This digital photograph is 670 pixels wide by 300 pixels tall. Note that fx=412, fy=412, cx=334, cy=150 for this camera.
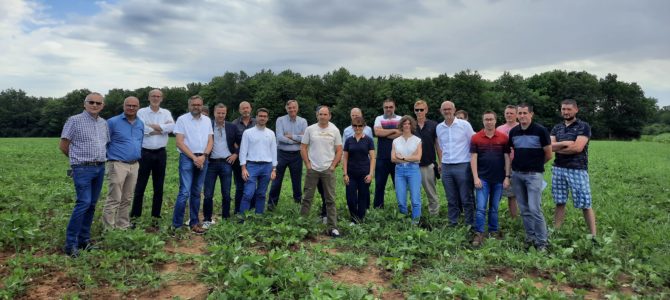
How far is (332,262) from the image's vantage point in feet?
16.4

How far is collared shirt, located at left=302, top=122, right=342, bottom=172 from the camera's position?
259 inches

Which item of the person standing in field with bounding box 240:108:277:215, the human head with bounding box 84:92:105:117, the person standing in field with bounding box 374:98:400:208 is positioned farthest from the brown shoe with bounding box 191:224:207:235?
the person standing in field with bounding box 374:98:400:208

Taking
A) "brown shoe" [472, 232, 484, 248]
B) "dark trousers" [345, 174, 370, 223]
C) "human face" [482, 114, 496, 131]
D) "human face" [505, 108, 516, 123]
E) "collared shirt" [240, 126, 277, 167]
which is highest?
"human face" [505, 108, 516, 123]

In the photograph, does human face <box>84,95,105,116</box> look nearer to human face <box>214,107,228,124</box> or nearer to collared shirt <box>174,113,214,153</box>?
collared shirt <box>174,113,214,153</box>

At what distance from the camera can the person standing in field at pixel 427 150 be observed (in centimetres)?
693

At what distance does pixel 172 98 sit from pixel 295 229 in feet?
228

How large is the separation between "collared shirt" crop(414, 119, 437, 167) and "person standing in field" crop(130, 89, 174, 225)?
4113 mm

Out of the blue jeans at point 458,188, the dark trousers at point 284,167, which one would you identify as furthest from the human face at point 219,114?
the blue jeans at point 458,188

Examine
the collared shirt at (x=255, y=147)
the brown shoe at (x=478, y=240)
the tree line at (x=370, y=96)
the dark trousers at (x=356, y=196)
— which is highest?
the tree line at (x=370, y=96)

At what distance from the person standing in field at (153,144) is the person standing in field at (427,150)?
410cm

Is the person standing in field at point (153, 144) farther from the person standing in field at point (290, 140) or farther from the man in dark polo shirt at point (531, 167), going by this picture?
the man in dark polo shirt at point (531, 167)

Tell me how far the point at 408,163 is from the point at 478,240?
1598 millimetres

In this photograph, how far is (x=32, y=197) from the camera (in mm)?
8422

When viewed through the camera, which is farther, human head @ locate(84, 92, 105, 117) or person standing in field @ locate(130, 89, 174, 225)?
person standing in field @ locate(130, 89, 174, 225)
